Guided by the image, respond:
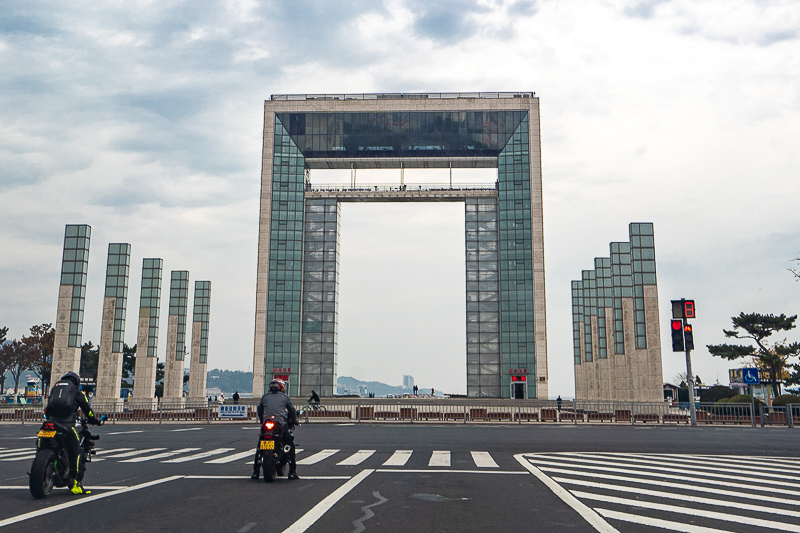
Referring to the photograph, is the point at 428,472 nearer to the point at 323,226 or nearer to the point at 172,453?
the point at 172,453

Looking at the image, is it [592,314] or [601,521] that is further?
[592,314]

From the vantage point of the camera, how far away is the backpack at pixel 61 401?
1055cm

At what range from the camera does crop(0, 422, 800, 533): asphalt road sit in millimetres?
8109

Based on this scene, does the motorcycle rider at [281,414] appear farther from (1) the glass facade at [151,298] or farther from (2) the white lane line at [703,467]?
(1) the glass facade at [151,298]

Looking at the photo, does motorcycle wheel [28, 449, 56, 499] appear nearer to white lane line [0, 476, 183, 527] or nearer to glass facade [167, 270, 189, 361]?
white lane line [0, 476, 183, 527]

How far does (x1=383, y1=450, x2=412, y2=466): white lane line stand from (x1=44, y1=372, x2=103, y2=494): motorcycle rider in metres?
6.52

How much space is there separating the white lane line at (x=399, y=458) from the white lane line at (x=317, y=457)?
1608 mm

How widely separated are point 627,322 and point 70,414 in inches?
2351

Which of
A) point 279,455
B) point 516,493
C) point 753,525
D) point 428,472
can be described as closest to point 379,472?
point 428,472

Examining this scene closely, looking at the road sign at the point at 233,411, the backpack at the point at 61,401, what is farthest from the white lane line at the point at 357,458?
the road sign at the point at 233,411

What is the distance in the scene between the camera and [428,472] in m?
13.4

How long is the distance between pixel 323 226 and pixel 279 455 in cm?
8241

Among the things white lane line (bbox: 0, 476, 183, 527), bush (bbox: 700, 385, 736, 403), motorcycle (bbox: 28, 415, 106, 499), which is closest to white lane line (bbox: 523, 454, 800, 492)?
white lane line (bbox: 0, 476, 183, 527)

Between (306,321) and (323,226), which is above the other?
(323,226)
